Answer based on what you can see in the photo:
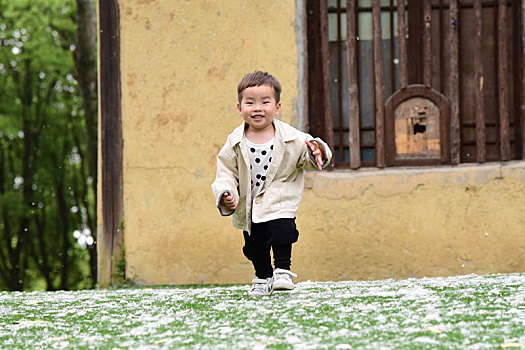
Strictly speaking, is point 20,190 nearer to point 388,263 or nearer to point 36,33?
point 36,33

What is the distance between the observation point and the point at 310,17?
6.41 meters

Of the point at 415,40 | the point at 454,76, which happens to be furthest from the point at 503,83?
the point at 415,40

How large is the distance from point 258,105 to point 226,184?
0.48m

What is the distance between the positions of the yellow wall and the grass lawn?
1.27 meters

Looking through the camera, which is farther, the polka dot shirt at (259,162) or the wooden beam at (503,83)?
the wooden beam at (503,83)

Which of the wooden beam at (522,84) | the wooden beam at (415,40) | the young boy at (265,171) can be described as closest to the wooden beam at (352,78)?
the wooden beam at (415,40)

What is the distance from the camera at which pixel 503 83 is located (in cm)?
624

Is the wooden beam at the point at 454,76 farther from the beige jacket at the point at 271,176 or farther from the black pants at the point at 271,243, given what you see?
the black pants at the point at 271,243

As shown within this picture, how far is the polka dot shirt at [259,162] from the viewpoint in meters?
4.30

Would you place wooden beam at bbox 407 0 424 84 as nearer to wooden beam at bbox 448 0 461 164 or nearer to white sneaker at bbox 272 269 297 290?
wooden beam at bbox 448 0 461 164

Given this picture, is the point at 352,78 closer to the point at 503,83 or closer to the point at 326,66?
the point at 326,66

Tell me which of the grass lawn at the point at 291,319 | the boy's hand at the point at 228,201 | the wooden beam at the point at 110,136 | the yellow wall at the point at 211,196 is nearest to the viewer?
the grass lawn at the point at 291,319

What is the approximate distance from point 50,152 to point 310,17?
39.3 feet

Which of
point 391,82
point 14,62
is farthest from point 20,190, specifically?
point 391,82
